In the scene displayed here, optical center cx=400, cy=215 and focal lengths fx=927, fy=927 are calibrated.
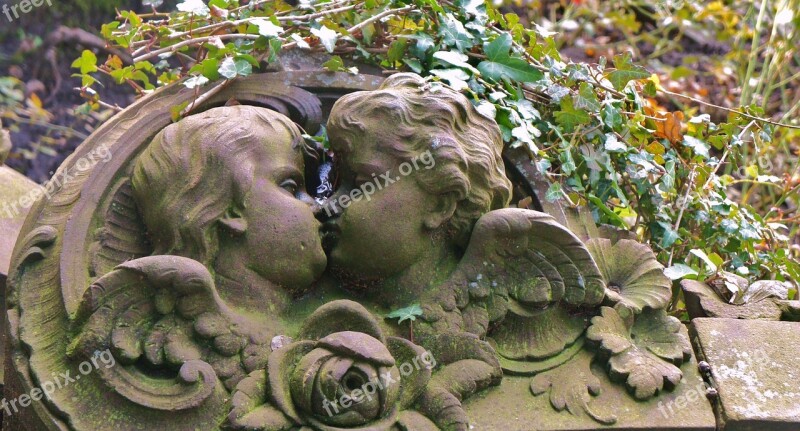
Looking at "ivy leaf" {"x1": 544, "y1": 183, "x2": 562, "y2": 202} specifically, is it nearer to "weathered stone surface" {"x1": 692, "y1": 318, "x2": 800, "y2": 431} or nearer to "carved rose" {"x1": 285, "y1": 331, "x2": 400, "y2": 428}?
"weathered stone surface" {"x1": 692, "y1": 318, "x2": 800, "y2": 431}

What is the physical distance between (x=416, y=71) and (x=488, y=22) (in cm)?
34

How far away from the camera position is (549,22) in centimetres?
620

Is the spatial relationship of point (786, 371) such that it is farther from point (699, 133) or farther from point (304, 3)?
point (304, 3)

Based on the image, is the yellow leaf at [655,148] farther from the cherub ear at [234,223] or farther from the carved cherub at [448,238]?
the cherub ear at [234,223]

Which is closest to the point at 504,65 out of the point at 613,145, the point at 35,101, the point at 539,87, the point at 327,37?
the point at 539,87

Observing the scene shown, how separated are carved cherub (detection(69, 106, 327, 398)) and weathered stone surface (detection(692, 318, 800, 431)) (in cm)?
103

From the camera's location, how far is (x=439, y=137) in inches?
87.0

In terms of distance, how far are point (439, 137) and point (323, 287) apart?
47 centimetres

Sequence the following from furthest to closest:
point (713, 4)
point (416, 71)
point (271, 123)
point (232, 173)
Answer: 1. point (713, 4)
2. point (416, 71)
3. point (271, 123)
4. point (232, 173)

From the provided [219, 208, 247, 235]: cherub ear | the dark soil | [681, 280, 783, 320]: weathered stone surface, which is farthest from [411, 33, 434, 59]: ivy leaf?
the dark soil

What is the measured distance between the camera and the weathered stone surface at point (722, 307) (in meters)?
2.58

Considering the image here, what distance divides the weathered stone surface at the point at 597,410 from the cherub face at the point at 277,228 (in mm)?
506

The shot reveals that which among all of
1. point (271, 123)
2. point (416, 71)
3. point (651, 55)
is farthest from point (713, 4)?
point (271, 123)

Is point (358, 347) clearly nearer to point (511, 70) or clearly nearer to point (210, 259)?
point (210, 259)
